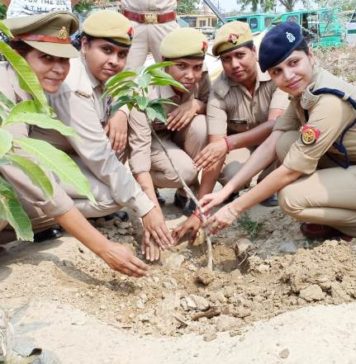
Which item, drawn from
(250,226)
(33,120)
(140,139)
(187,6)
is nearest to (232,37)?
(140,139)

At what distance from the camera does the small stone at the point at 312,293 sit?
7.48ft

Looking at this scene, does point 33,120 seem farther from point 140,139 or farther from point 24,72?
point 140,139

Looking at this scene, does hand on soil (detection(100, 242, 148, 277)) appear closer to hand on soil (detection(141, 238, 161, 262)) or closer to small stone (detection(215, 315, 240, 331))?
Answer: hand on soil (detection(141, 238, 161, 262))

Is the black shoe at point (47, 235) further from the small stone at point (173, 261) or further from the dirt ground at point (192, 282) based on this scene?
the small stone at point (173, 261)

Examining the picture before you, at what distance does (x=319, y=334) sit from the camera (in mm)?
1987

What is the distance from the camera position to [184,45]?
127 inches

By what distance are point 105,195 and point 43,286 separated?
2.14 feet

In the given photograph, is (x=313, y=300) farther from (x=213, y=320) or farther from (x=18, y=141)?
(x=18, y=141)

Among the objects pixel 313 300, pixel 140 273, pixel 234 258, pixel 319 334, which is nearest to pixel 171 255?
pixel 234 258

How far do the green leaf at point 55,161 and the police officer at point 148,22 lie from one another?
2.82 metres

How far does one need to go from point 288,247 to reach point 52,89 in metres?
1.45

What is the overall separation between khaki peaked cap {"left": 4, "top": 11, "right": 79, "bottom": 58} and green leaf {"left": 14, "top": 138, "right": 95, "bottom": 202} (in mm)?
1522

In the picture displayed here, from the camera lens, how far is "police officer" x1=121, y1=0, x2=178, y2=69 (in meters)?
3.92

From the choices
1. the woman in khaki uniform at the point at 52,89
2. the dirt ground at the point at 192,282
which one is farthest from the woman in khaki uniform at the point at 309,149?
the woman in khaki uniform at the point at 52,89
